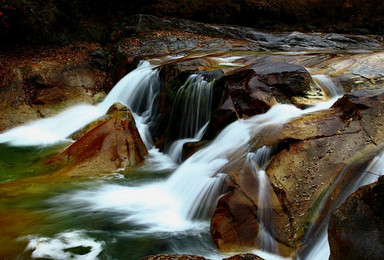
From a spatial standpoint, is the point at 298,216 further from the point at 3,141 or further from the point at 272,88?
the point at 3,141

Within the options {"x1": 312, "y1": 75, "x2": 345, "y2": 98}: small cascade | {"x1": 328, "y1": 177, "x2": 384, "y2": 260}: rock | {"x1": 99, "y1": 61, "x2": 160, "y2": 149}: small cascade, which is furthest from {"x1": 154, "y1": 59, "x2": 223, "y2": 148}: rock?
{"x1": 328, "y1": 177, "x2": 384, "y2": 260}: rock

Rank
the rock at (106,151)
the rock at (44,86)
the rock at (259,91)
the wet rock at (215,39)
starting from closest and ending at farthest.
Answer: the rock at (259,91)
the rock at (106,151)
the rock at (44,86)
the wet rock at (215,39)

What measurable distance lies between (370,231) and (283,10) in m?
15.6

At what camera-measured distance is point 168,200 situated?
573 centimetres

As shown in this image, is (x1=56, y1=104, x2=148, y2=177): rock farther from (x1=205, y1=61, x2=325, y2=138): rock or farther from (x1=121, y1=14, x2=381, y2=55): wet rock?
(x1=121, y1=14, x2=381, y2=55): wet rock

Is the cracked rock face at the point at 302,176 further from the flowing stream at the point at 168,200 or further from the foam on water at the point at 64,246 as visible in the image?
the foam on water at the point at 64,246

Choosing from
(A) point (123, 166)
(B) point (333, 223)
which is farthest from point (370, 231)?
(A) point (123, 166)

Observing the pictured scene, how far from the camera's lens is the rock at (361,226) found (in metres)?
2.63

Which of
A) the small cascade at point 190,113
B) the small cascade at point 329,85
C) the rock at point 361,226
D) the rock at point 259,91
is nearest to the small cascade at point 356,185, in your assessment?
the rock at point 361,226

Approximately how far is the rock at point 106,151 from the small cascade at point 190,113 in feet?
2.86

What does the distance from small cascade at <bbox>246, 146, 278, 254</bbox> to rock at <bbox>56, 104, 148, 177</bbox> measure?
3083mm

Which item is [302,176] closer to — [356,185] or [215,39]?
[356,185]

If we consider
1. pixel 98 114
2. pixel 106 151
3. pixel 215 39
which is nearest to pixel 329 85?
pixel 106 151

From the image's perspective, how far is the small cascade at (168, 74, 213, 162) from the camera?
7629 millimetres
